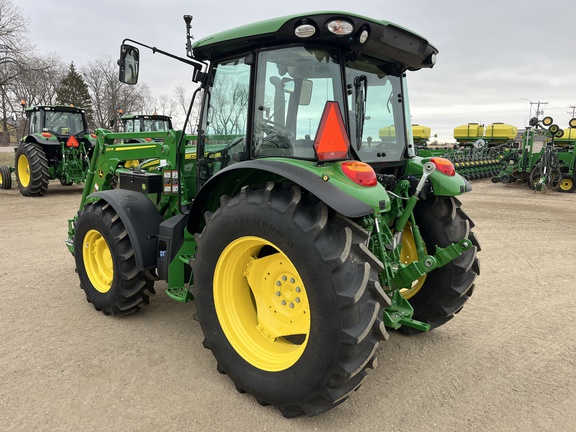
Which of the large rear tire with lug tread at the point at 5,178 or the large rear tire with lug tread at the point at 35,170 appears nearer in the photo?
the large rear tire with lug tread at the point at 35,170

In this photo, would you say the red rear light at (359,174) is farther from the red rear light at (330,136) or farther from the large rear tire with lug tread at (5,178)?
the large rear tire with lug tread at (5,178)

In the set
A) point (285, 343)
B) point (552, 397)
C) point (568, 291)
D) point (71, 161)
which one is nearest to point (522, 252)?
point (568, 291)

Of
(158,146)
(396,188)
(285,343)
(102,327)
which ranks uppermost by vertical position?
(158,146)

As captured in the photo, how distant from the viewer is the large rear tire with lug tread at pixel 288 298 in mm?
2266

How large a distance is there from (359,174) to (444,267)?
55.7 inches

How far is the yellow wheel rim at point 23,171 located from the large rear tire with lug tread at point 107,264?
9.64 m

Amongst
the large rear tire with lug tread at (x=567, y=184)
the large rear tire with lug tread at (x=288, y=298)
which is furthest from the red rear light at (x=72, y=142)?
the large rear tire with lug tread at (x=567, y=184)

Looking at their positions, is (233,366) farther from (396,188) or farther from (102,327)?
(396,188)

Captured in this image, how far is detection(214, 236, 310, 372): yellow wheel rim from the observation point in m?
2.71

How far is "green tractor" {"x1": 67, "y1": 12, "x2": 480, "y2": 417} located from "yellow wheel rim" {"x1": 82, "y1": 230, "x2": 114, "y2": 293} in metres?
0.01

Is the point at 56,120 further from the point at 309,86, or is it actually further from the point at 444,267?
the point at 444,267

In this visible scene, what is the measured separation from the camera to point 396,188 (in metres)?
3.35

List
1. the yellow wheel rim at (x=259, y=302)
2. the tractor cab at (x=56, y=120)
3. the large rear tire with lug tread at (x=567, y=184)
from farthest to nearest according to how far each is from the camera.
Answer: the large rear tire with lug tread at (x=567, y=184) → the tractor cab at (x=56, y=120) → the yellow wheel rim at (x=259, y=302)

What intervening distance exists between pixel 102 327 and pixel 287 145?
2.34 meters
